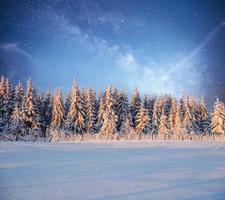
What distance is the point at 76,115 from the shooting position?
60000mm

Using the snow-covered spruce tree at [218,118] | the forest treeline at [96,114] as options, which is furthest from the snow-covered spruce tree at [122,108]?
the snow-covered spruce tree at [218,118]

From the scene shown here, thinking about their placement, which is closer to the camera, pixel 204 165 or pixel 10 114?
pixel 204 165

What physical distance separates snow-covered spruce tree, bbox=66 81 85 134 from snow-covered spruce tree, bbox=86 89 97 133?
4.67ft

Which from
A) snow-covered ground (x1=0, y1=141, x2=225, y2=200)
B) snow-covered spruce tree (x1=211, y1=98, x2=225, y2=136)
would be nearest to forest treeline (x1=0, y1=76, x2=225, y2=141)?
snow-covered spruce tree (x1=211, y1=98, x2=225, y2=136)

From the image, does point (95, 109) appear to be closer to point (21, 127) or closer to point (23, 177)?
point (21, 127)

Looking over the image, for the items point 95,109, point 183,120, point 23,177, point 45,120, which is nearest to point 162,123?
point 183,120

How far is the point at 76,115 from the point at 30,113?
917 centimetres

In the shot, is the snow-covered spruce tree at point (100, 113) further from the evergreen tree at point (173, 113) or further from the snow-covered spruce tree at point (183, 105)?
the snow-covered spruce tree at point (183, 105)

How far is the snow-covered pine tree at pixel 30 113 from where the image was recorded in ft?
177

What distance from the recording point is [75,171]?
12.5 m

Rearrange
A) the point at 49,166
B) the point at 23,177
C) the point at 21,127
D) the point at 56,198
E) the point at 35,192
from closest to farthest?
the point at 56,198
the point at 35,192
the point at 23,177
the point at 49,166
the point at 21,127

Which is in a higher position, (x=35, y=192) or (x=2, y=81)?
(x=2, y=81)

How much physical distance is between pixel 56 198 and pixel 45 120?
183 ft

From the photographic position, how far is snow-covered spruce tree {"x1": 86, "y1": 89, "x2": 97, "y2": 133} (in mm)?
61344
